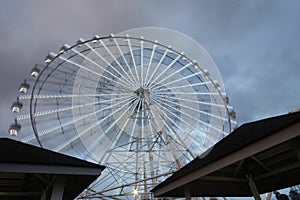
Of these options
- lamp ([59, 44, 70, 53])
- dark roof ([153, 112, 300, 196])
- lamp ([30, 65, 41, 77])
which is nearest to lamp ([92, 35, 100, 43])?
lamp ([59, 44, 70, 53])

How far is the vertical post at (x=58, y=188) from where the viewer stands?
3.09 metres

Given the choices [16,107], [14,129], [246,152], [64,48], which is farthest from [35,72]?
[246,152]

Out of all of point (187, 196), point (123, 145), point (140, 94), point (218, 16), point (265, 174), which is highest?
point (218, 16)

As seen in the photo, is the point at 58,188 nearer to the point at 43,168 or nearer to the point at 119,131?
the point at 43,168

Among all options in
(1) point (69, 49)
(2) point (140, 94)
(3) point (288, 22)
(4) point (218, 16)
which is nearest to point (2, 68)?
(1) point (69, 49)

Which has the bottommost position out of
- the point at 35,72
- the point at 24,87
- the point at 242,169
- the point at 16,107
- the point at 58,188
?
the point at 58,188

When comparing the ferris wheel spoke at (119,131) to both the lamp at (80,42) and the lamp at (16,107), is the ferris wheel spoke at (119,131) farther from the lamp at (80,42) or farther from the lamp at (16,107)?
the lamp at (80,42)

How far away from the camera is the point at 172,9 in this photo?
1238cm

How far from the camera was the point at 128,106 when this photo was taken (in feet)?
43.2

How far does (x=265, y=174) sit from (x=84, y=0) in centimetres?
1162

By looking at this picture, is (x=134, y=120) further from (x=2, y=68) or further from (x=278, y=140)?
(x=278, y=140)

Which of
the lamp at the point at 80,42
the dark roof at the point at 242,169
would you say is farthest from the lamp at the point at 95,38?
the dark roof at the point at 242,169

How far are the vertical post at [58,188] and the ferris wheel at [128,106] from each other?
23.6ft

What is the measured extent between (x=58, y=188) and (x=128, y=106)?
10.0 metres
